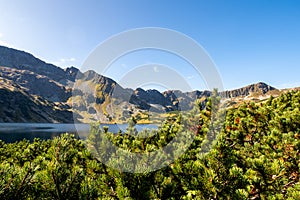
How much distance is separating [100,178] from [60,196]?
3089 millimetres

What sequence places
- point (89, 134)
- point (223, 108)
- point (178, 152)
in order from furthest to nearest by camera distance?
1. point (223, 108)
2. point (178, 152)
3. point (89, 134)

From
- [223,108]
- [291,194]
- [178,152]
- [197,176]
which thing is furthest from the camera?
[223,108]

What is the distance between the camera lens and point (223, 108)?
15008 millimetres

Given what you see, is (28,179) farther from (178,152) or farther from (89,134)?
(178,152)

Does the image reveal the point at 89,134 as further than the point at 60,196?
Yes

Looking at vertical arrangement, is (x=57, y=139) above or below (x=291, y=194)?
above

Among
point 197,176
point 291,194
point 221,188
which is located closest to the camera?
point 291,194

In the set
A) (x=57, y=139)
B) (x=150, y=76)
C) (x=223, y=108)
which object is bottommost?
(x=57, y=139)

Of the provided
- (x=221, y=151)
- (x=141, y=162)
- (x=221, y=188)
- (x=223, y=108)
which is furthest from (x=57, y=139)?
(x=223, y=108)

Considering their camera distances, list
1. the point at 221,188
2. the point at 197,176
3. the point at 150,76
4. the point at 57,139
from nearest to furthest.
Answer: the point at 57,139 → the point at 221,188 → the point at 197,176 → the point at 150,76

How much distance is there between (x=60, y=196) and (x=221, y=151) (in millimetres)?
5467

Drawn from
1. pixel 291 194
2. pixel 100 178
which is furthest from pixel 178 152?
pixel 291 194

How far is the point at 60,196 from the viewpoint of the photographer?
409cm

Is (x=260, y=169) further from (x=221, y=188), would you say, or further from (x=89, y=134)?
(x=89, y=134)
